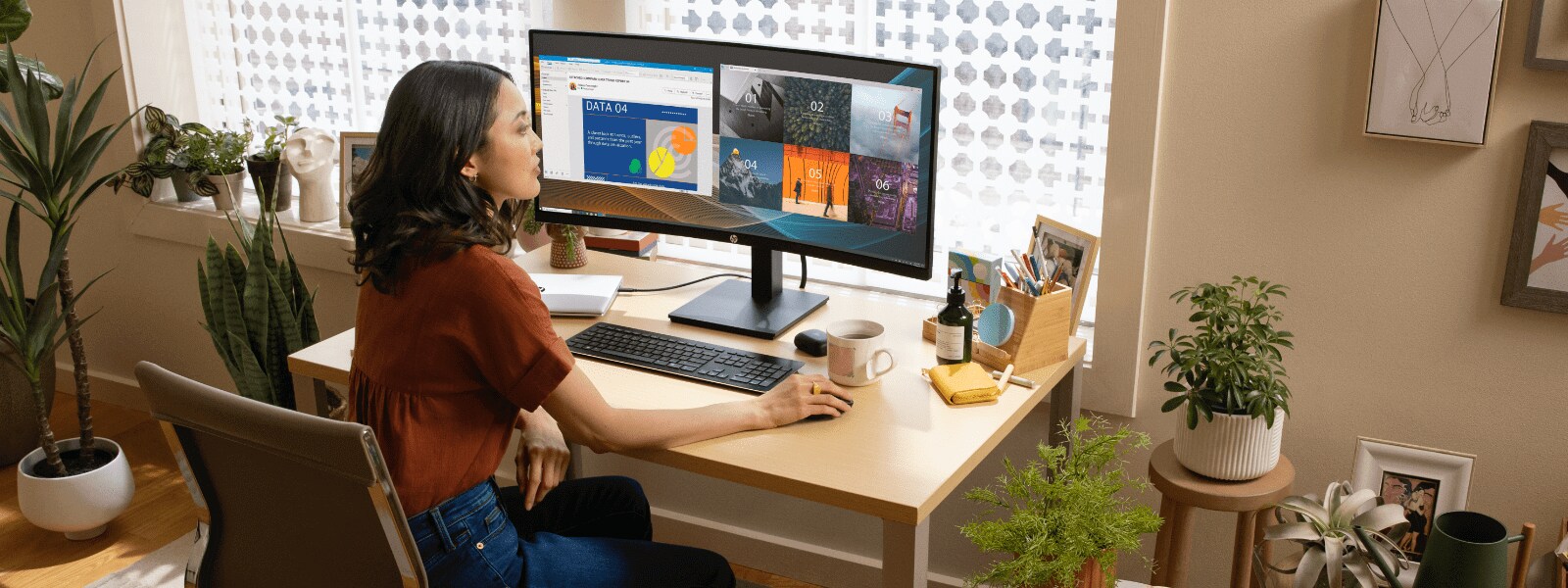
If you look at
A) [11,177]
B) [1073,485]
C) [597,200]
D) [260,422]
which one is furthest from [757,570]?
[11,177]

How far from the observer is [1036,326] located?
205 centimetres

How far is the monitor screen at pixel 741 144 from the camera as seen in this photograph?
6.68ft

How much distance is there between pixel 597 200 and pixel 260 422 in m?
1.02

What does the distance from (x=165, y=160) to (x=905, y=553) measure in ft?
8.09

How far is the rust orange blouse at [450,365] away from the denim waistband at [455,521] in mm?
14

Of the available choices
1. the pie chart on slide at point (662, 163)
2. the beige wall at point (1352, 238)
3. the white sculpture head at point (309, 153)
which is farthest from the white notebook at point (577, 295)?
the white sculpture head at point (309, 153)

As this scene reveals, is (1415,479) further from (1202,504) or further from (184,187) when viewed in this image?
(184,187)

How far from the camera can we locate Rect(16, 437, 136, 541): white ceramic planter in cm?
289

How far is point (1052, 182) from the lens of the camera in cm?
244

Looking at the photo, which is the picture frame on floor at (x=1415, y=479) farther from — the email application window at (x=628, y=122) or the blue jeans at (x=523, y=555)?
the email application window at (x=628, y=122)

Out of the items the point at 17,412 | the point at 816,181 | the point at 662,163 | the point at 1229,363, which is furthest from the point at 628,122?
the point at 17,412

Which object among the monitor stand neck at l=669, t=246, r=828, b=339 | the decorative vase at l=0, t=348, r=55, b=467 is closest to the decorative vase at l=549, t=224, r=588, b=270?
the monitor stand neck at l=669, t=246, r=828, b=339

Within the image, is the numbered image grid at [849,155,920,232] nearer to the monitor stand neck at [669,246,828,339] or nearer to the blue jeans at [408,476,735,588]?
the monitor stand neck at [669,246,828,339]

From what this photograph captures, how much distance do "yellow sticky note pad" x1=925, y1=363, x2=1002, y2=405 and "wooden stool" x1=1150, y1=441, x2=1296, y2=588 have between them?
0.37m
